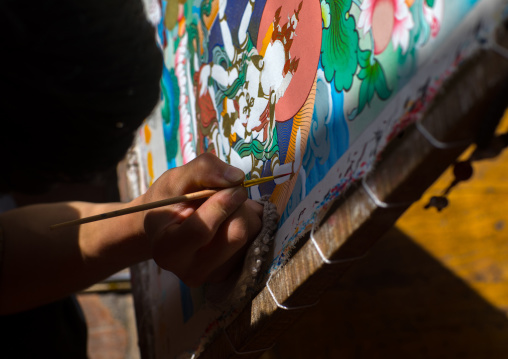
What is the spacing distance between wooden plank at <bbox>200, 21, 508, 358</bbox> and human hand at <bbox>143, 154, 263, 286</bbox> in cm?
7

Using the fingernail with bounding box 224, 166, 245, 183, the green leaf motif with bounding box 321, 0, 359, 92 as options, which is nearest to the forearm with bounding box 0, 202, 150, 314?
the fingernail with bounding box 224, 166, 245, 183

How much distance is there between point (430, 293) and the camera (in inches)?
49.5

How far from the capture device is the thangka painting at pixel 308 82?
36 cm

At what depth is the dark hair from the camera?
600mm

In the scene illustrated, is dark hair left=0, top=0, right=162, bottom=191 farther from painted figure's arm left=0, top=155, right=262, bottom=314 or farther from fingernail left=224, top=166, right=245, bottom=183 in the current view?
fingernail left=224, top=166, right=245, bottom=183

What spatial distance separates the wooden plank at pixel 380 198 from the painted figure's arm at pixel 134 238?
81mm

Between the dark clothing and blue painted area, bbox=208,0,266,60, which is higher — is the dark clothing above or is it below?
below

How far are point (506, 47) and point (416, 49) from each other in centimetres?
9

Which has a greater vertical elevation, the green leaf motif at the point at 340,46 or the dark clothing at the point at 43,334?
the green leaf motif at the point at 340,46

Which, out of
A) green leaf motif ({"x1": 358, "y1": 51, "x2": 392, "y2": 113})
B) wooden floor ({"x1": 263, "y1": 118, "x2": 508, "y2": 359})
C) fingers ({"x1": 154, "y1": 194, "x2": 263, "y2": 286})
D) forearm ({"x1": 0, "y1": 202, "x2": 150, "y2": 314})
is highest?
green leaf motif ({"x1": 358, "y1": 51, "x2": 392, "y2": 113})

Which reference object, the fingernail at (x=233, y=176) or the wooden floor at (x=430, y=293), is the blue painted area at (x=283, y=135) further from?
the wooden floor at (x=430, y=293)

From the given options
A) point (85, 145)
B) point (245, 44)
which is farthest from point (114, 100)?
point (245, 44)

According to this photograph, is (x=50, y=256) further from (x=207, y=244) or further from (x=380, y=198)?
(x=380, y=198)

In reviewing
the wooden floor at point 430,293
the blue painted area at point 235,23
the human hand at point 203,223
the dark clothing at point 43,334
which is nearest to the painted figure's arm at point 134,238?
the human hand at point 203,223
